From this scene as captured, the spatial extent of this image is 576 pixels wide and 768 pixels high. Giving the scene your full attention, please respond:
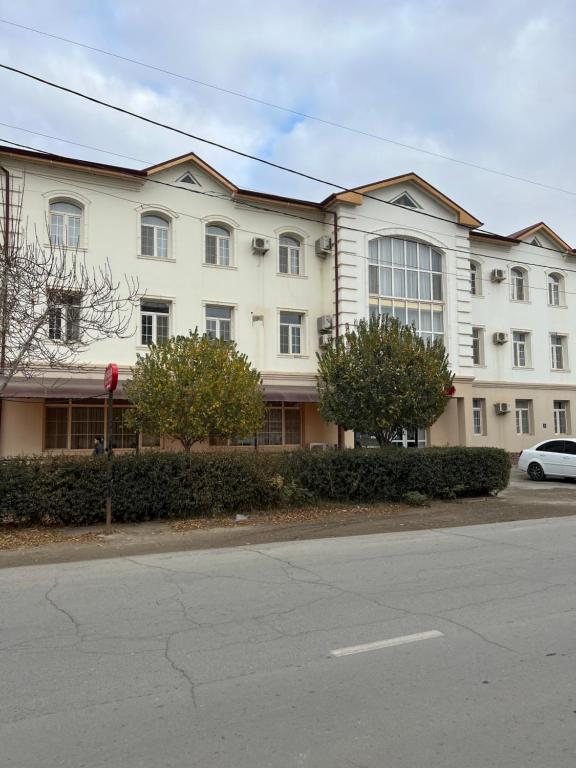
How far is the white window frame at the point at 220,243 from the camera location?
23.4 metres

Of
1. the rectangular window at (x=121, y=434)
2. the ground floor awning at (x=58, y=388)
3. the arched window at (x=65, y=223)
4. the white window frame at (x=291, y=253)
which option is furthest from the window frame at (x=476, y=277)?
the arched window at (x=65, y=223)

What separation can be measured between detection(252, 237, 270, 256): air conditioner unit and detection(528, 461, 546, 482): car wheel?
1234 centimetres

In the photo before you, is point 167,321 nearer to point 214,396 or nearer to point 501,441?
point 214,396

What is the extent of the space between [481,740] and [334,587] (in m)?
3.71

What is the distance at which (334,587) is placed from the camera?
7.21m

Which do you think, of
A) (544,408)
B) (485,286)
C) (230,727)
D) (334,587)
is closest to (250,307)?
(485,286)

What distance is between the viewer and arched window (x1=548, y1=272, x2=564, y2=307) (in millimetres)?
31859

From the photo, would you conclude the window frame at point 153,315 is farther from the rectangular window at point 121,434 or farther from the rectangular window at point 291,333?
the rectangular window at point 291,333

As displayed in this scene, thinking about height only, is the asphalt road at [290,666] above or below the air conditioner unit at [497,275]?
below

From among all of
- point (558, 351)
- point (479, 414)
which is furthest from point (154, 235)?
point (558, 351)

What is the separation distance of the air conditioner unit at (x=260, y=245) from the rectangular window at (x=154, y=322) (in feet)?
12.9

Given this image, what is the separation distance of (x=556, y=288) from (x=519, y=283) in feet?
8.14

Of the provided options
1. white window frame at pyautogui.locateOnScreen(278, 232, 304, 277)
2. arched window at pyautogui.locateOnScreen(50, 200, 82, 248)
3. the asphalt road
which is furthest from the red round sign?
white window frame at pyautogui.locateOnScreen(278, 232, 304, 277)

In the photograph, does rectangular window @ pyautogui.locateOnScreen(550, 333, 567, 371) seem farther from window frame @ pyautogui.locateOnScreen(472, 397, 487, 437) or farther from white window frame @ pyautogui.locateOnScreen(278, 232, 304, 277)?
white window frame @ pyautogui.locateOnScreen(278, 232, 304, 277)
